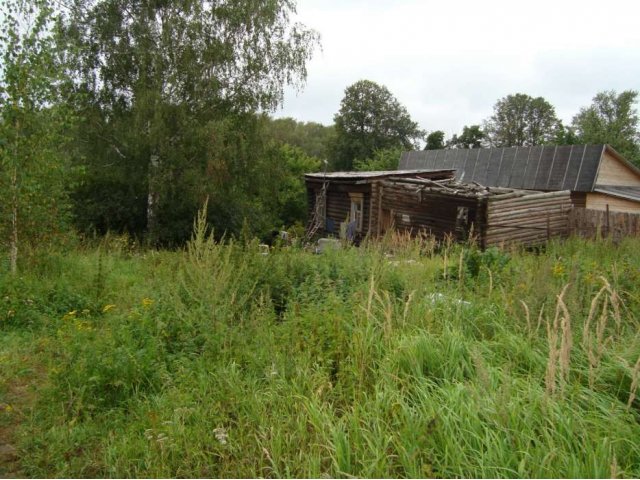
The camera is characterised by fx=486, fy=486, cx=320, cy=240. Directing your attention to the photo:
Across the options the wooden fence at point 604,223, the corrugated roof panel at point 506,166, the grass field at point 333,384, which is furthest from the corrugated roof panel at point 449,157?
the grass field at point 333,384

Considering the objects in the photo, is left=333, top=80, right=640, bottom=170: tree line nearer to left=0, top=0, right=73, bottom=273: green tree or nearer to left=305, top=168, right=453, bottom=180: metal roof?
left=305, top=168, right=453, bottom=180: metal roof

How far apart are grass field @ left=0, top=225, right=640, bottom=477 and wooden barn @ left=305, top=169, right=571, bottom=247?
9.81 m

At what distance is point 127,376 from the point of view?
12.3 feet

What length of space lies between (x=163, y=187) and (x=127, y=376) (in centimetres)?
1180

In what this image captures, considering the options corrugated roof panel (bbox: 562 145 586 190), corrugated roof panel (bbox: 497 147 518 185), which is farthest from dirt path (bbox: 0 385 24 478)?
Result: corrugated roof panel (bbox: 497 147 518 185)

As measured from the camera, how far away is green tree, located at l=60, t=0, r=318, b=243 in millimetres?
14578

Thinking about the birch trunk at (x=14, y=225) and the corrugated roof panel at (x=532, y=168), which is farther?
the corrugated roof panel at (x=532, y=168)

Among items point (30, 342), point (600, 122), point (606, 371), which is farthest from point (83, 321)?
point (600, 122)

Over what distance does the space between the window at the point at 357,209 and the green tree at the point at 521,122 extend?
143 ft

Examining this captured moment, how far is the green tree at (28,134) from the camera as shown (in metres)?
7.08

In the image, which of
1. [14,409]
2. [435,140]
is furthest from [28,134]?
[435,140]

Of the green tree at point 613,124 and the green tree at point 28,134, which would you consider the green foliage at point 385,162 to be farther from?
the green tree at point 28,134

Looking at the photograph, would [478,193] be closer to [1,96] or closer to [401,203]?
[401,203]

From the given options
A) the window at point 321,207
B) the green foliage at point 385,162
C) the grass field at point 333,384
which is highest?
the grass field at point 333,384
